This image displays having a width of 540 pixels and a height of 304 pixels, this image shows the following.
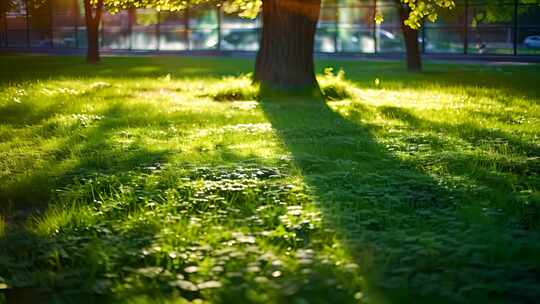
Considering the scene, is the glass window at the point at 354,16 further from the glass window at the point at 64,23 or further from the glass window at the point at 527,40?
the glass window at the point at 64,23

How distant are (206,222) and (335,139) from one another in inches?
179

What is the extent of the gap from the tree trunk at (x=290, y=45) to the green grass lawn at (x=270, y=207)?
3.59 meters

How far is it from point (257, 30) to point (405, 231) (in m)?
40.1

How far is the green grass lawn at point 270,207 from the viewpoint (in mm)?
4344

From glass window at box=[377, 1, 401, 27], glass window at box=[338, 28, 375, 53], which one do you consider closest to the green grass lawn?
glass window at box=[377, 1, 401, 27]

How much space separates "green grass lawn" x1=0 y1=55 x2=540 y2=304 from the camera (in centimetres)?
434

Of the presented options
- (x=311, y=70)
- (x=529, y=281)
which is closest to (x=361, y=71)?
(x=311, y=70)

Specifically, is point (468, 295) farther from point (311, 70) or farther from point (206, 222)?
point (311, 70)

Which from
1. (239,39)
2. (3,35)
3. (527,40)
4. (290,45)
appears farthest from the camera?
(3,35)

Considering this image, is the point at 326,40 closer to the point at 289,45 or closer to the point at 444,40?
the point at 444,40

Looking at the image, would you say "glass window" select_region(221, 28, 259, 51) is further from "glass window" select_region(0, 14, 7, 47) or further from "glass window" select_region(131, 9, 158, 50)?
"glass window" select_region(0, 14, 7, 47)

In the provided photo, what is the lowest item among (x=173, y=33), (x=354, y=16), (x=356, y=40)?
(x=356, y=40)

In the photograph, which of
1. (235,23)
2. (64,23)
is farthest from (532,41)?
(64,23)

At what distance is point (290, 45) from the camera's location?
16438 millimetres
